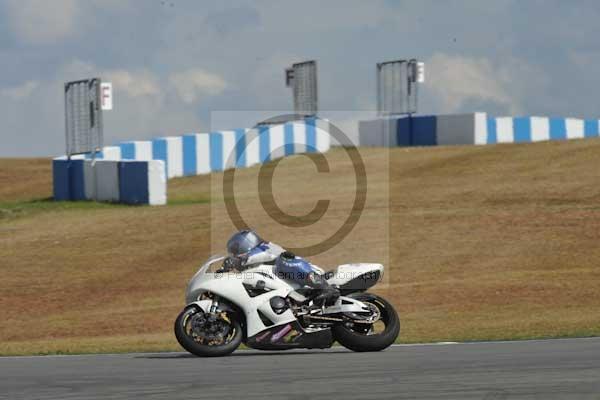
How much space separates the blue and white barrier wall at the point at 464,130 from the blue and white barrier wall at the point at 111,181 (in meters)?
16.4

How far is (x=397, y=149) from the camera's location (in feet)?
149

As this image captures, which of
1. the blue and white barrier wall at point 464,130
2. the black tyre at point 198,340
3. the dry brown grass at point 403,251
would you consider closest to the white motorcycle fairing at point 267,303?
the black tyre at point 198,340

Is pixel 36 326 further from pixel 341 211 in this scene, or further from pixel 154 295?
pixel 341 211

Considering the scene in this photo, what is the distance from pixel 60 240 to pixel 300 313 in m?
16.9

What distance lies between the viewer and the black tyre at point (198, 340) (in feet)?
37.4

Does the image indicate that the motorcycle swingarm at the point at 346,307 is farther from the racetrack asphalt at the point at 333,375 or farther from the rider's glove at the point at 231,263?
the rider's glove at the point at 231,263

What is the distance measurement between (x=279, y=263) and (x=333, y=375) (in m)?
2.47

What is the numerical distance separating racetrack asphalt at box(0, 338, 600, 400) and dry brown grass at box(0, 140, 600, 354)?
8.69 ft

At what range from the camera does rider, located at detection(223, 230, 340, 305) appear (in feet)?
38.0

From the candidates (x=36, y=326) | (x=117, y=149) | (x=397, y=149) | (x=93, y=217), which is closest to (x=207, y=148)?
(x=117, y=149)

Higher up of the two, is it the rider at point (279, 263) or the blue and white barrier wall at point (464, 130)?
the blue and white barrier wall at point (464, 130)

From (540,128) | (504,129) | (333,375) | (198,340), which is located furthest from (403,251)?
(540,128)

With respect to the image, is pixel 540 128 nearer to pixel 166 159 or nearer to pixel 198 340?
pixel 166 159

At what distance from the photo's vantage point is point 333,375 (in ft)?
30.8
